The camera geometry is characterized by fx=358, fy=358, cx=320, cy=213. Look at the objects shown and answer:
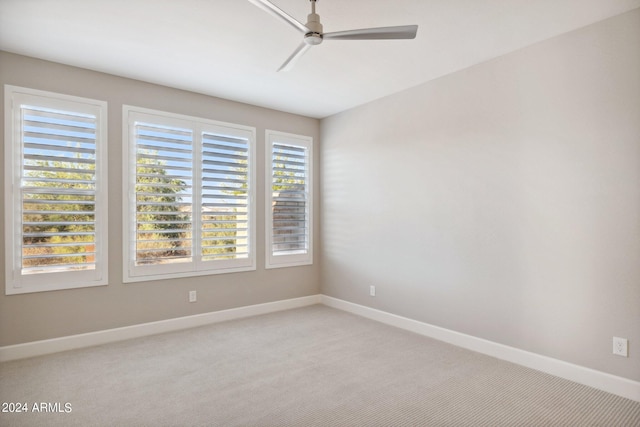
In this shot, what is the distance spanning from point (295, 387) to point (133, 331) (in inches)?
79.5

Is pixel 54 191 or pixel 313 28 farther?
pixel 54 191

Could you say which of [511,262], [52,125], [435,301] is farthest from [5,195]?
[511,262]

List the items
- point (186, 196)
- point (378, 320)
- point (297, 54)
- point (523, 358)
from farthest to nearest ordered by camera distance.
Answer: point (378, 320), point (186, 196), point (523, 358), point (297, 54)

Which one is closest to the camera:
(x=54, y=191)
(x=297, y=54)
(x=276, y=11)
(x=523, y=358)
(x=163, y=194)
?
(x=276, y=11)

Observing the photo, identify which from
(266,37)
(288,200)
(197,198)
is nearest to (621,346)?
(266,37)

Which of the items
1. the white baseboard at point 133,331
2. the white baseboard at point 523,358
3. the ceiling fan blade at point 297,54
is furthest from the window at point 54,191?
the white baseboard at point 523,358

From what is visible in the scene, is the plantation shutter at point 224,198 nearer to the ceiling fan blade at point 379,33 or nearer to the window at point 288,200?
the window at point 288,200

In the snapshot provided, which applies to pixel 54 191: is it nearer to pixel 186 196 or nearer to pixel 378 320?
pixel 186 196

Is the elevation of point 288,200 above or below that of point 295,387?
above

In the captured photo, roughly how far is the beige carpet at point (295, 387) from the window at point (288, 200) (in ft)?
4.73

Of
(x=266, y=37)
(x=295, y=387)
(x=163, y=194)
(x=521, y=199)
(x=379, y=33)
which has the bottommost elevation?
(x=295, y=387)

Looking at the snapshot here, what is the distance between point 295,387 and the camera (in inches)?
103

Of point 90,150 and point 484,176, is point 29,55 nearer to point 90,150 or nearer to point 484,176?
point 90,150

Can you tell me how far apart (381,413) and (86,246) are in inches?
118
